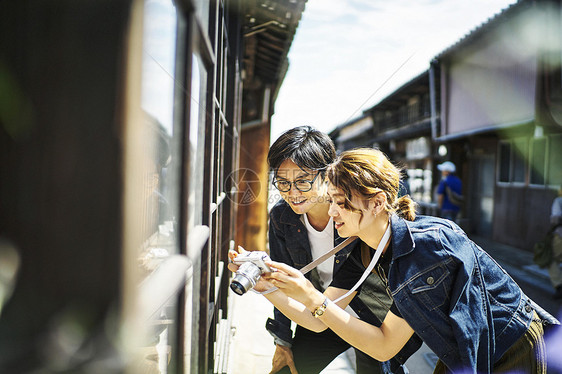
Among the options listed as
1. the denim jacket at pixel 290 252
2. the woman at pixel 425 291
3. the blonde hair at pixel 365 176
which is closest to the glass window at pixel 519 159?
the denim jacket at pixel 290 252

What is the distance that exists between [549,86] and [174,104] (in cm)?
823

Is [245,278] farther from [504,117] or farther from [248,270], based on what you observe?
[504,117]

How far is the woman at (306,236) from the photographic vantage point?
89.7 inches

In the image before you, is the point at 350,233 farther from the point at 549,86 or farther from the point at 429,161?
the point at 429,161

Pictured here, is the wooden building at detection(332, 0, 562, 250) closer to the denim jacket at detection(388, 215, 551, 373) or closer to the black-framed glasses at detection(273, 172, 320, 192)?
the black-framed glasses at detection(273, 172, 320, 192)

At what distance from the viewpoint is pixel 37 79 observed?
52 centimetres

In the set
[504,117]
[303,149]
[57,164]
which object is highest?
[504,117]

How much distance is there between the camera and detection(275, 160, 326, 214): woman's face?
2.25 m

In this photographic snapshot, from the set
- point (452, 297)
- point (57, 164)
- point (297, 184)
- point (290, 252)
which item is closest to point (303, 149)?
point (297, 184)

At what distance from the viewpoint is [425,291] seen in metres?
1.57

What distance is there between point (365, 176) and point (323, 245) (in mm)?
853

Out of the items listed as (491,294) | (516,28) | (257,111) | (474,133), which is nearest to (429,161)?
(474,133)

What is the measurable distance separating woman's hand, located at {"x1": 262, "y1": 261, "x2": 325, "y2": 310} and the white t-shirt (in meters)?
0.72

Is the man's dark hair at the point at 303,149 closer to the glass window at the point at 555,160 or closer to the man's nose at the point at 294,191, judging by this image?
the man's nose at the point at 294,191
